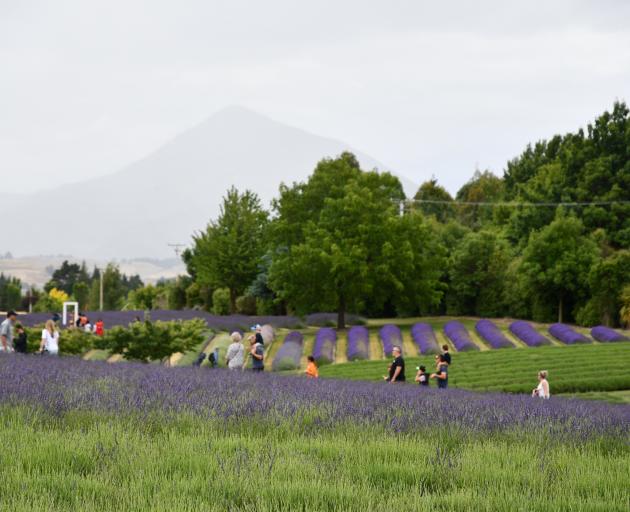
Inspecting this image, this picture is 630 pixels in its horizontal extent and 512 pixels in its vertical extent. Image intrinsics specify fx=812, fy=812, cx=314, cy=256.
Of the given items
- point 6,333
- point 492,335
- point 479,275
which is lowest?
point 492,335

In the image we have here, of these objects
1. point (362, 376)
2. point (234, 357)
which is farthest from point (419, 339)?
point (234, 357)

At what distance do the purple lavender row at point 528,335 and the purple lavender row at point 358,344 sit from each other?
751 cm

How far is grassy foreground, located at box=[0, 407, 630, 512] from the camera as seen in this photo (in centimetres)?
457

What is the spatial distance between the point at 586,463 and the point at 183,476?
9.63ft

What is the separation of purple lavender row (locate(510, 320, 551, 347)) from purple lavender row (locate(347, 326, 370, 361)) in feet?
24.6

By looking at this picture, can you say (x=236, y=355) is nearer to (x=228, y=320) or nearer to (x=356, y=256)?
(x=356, y=256)

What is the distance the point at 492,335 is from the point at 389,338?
500 centimetres

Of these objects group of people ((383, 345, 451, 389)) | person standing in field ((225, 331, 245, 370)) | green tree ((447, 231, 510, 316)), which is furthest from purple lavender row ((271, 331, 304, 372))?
green tree ((447, 231, 510, 316))

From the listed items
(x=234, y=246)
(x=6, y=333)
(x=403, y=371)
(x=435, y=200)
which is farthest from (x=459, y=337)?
(x=435, y=200)

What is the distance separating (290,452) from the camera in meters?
5.82

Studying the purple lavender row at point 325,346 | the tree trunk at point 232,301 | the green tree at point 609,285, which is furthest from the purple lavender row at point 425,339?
the tree trunk at point 232,301

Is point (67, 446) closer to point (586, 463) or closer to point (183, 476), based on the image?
point (183, 476)

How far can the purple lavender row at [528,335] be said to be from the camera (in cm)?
3734

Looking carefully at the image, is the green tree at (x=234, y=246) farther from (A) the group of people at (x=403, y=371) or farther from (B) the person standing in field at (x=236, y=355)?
(B) the person standing in field at (x=236, y=355)
